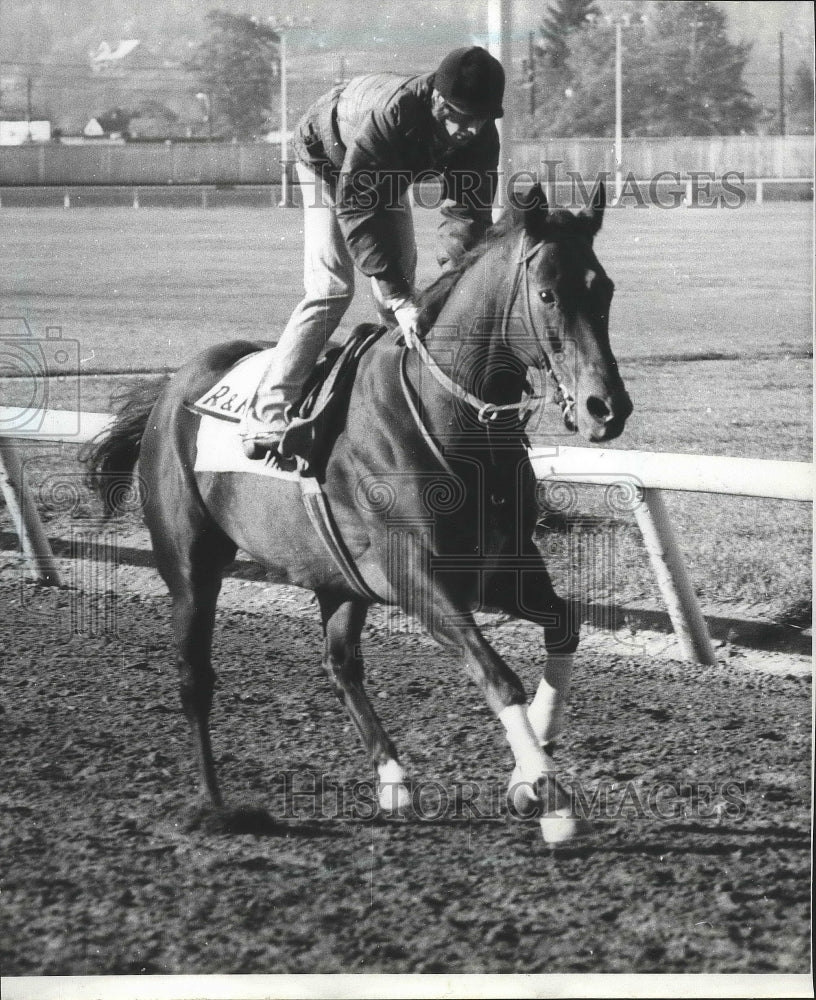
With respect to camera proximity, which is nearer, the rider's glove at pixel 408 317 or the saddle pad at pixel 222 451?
the rider's glove at pixel 408 317

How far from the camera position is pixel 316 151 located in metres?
3.68

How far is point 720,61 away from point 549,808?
2.79 m

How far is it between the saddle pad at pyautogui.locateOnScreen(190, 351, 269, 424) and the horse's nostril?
1.12 metres

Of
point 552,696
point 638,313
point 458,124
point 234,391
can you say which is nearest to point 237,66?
point 234,391

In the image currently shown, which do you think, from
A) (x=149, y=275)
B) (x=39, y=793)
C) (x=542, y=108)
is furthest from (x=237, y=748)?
(x=149, y=275)

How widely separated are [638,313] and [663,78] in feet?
13.0

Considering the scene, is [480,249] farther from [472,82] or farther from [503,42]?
[503,42]

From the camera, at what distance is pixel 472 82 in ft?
10.2

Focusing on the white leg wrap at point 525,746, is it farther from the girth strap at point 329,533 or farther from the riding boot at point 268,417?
the riding boot at point 268,417

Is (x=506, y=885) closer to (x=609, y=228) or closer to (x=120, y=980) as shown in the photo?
(x=120, y=980)

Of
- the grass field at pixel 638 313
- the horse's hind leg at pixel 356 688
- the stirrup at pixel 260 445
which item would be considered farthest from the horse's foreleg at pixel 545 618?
the grass field at pixel 638 313

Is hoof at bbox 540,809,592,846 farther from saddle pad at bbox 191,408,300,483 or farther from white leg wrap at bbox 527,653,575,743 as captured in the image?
saddle pad at bbox 191,408,300,483

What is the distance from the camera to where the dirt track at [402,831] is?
3.04m

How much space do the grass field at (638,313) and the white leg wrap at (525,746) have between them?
2527 mm
